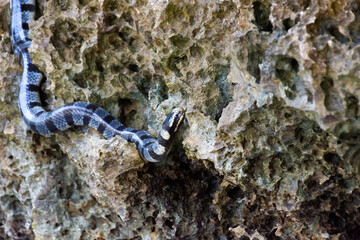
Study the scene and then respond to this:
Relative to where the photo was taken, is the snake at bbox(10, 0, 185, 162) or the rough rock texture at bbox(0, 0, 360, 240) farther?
the snake at bbox(10, 0, 185, 162)

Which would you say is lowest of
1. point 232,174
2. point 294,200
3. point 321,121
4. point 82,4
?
point 294,200

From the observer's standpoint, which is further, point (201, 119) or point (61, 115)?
point (61, 115)

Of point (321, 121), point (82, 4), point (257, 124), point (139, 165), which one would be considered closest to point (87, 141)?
point (139, 165)

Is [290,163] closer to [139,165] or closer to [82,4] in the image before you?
[139,165]

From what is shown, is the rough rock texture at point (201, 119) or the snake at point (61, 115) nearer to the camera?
the rough rock texture at point (201, 119)
